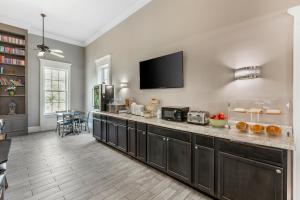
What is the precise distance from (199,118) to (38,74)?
6070mm

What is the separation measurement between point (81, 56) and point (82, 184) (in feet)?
19.6

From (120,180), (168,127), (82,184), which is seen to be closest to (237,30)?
(168,127)

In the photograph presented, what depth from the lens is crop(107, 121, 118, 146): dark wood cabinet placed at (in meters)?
3.81

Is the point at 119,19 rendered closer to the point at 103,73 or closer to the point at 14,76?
the point at 103,73

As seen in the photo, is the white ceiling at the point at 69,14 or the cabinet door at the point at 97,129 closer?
the white ceiling at the point at 69,14

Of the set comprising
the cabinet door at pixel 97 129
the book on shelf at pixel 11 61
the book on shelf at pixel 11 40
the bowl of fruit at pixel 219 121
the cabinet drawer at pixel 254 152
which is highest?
the book on shelf at pixel 11 40

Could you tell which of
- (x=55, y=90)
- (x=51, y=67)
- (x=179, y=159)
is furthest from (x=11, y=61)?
(x=179, y=159)

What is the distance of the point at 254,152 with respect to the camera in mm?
1659

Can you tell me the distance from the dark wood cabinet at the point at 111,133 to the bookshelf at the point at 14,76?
11.3ft

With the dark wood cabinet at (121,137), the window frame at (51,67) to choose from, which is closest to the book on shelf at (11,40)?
the window frame at (51,67)

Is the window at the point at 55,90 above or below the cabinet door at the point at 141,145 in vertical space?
above

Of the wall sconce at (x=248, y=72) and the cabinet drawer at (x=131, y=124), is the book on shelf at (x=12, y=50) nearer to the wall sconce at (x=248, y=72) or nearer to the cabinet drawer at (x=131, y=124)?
the cabinet drawer at (x=131, y=124)

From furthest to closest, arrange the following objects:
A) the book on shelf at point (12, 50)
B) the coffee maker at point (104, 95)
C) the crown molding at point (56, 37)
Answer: the crown molding at point (56, 37)
the book on shelf at point (12, 50)
the coffee maker at point (104, 95)

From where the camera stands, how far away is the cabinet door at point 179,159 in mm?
2271
